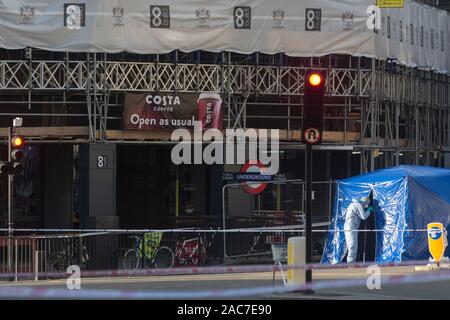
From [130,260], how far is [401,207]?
7245 millimetres

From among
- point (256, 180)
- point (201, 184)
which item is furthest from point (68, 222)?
point (256, 180)

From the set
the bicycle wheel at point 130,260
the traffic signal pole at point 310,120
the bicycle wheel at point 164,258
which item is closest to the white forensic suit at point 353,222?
the bicycle wheel at point 164,258

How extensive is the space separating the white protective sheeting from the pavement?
35.3 feet

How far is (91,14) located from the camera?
32969 millimetres

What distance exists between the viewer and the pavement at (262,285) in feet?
58.2

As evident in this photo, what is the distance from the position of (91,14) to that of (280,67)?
6.48 metres

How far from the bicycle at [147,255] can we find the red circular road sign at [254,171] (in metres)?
6.62

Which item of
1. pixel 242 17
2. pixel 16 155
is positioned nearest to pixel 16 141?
pixel 16 155

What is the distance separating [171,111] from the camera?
33.8 meters

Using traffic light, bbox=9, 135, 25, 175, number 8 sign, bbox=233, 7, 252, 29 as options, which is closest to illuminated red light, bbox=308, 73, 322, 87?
traffic light, bbox=9, 135, 25, 175

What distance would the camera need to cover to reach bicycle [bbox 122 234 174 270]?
27844 millimetres

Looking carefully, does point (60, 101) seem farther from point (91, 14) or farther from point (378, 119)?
point (378, 119)

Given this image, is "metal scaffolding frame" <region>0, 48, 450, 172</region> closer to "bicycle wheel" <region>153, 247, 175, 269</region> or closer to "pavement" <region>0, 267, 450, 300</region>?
"bicycle wheel" <region>153, 247, 175, 269</region>

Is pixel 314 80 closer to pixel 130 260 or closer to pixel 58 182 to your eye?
pixel 130 260
